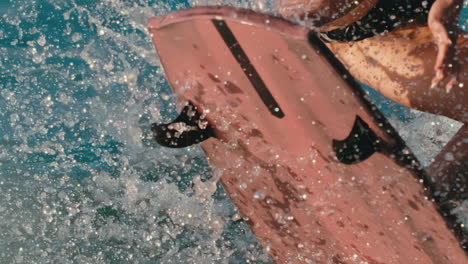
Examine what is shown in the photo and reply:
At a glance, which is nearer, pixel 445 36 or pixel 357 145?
pixel 445 36

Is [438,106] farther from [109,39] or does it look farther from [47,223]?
[109,39]

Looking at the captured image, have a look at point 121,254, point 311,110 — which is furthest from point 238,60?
point 121,254

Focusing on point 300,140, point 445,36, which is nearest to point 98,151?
point 300,140

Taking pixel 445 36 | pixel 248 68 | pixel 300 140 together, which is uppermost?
pixel 445 36

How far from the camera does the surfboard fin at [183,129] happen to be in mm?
2012

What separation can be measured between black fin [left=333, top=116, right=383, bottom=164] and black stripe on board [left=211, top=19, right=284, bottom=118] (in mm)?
246

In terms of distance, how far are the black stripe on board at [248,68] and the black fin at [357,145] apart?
25 centimetres

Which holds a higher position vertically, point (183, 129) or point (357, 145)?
point (357, 145)

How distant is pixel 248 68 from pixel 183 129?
1.38 feet

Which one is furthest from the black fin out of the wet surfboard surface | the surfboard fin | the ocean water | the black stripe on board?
the ocean water

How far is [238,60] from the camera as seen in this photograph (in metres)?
1.76

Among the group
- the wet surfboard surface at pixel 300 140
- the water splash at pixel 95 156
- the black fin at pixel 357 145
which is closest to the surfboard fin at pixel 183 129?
the wet surfboard surface at pixel 300 140

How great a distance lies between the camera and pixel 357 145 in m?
1.74

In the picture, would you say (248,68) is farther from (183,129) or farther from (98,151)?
(98,151)
